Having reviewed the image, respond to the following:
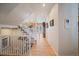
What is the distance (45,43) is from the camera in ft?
11.8

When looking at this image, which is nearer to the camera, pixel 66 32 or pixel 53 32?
pixel 66 32

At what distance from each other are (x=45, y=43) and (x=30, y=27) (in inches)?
26.2

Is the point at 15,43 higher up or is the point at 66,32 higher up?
the point at 66,32

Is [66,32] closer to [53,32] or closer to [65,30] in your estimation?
[65,30]

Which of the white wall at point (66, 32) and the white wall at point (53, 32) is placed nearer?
the white wall at point (66, 32)

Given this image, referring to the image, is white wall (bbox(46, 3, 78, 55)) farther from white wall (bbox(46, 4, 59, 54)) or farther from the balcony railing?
the balcony railing

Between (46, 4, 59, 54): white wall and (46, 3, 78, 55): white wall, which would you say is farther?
(46, 4, 59, 54): white wall

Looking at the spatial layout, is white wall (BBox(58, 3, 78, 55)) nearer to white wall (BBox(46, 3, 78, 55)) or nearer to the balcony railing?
white wall (BBox(46, 3, 78, 55))

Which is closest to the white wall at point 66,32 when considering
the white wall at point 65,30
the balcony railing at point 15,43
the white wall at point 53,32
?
the white wall at point 65,30

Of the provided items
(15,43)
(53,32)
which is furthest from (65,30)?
(15,43)

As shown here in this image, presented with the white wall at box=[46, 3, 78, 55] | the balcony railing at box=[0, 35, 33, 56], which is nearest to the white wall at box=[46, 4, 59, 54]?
the white wall at box=[46, 3, 78, 55]

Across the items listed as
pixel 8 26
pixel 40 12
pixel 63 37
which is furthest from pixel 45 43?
pixel 8 26

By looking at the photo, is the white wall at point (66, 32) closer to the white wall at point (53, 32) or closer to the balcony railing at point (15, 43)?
the white wall at point (53, 32)

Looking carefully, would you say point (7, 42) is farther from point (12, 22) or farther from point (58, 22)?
point (58, 22)
